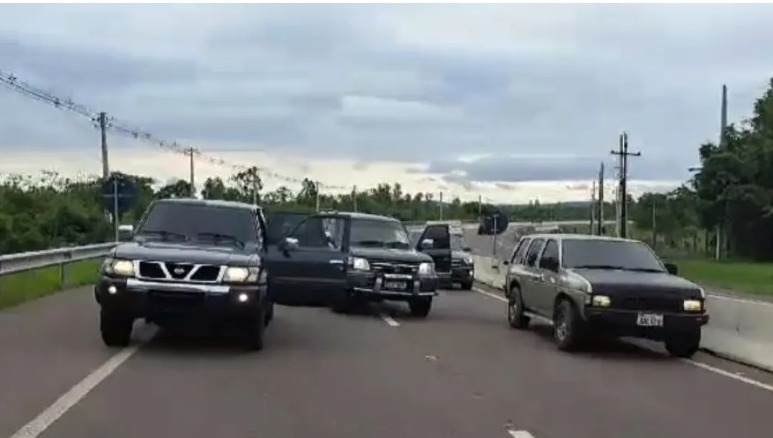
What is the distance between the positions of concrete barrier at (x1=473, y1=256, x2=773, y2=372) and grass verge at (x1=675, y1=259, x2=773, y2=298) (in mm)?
21708

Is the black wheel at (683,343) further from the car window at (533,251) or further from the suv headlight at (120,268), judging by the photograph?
the suv headlight at (120,268)

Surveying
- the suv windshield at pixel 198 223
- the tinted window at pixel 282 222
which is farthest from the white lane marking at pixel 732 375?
the tinted window at pixel 282 222

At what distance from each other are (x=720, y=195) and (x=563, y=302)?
193 feet

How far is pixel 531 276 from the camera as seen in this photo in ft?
56.6

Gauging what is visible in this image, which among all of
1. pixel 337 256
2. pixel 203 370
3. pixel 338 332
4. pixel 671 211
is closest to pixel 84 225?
pixel 337 256

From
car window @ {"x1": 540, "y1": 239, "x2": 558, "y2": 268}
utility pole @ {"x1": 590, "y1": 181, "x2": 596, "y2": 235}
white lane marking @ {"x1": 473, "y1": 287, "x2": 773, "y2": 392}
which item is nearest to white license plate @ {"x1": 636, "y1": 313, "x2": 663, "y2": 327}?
white lane marking @ {"x1": 473, "y1": 287, "x2": 773, "y2": 392}

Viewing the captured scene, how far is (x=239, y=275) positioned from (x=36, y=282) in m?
12.8

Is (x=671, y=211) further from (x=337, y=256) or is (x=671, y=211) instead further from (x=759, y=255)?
(x=337, y=256)

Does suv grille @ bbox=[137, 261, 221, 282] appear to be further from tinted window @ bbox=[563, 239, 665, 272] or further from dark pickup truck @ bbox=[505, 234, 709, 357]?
tinted window @ bbox=[563, 239, 665, 272]

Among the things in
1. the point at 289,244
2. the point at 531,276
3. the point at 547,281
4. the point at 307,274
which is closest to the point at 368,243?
the point at 307,274

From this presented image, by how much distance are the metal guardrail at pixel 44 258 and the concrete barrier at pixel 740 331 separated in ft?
33.5

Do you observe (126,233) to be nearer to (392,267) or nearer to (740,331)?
(392,267)

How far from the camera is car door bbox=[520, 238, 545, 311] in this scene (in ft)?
55.5

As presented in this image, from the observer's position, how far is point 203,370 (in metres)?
11.7
